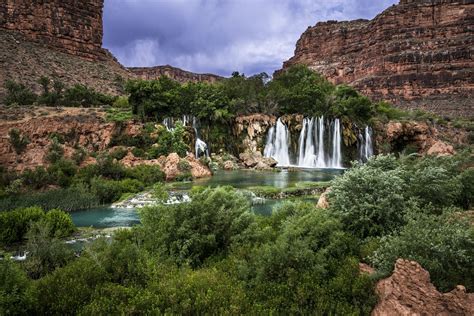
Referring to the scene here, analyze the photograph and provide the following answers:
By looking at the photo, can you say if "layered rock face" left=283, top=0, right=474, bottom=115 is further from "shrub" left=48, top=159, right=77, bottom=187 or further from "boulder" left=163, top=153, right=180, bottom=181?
"shrub" left=48, top=159, right=77, bottom=187

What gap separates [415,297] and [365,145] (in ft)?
119

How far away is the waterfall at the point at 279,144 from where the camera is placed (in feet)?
124

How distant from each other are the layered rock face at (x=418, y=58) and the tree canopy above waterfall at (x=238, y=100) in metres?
39.7

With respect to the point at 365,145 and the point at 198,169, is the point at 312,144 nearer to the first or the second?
the point at 365,145

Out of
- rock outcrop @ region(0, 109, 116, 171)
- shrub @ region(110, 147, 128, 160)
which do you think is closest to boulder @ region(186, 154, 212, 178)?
shrub @ region(110, 147, 128, 160)

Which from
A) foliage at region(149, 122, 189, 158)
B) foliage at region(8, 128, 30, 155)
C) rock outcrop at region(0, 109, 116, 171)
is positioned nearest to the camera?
foliage at region(8, 128, 30, 155)

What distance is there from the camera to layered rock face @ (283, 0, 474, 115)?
73.8m

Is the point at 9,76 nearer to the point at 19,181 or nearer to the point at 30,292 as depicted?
the point at 19,181

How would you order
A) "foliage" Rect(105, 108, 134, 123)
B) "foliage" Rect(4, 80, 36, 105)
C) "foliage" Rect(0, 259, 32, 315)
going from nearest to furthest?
"foliage" Rect(0, 259, 32, 315) → "foliage" Rect(105, 108, 134, 123) → "foliage" Rect(4, 80, 36, 105)

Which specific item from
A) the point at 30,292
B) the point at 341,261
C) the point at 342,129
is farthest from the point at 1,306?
the point at 342,129

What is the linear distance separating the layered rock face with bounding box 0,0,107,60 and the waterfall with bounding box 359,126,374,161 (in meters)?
59.6

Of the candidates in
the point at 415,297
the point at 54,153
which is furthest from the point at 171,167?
the point at 415,297

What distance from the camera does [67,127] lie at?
2950 centimetres

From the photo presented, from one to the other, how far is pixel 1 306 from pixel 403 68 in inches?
3595
